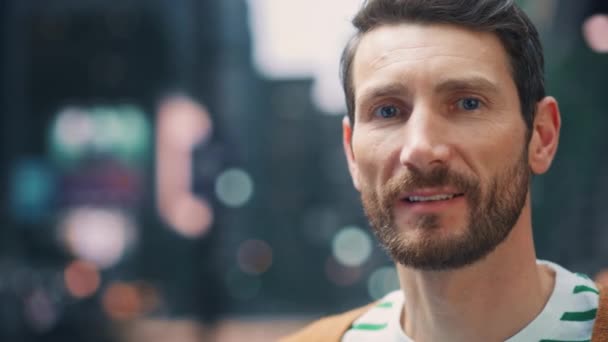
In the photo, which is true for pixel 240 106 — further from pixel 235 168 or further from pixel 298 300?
pixel 298 300

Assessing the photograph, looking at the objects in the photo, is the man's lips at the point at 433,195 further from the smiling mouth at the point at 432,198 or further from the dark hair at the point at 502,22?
the dark hair at the point at 502,22

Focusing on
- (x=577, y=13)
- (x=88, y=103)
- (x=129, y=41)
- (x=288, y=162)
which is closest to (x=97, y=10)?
(x=129, y=41)

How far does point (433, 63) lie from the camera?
4.60ft

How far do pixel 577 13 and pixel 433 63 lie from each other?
2374 mm

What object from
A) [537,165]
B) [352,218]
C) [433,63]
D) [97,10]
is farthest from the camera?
[97,10]

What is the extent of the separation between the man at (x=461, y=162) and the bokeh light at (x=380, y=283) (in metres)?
3.49

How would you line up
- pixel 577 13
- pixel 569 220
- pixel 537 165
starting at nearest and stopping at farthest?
pixel 537 165, pixel 577 13, pixel 569 220

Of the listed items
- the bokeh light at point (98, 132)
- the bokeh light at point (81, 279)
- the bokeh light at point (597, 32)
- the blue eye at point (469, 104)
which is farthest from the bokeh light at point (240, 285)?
the blue eye at point (469, 104)

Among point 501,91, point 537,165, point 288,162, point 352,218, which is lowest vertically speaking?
point 352,218

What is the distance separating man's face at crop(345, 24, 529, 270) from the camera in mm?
1358

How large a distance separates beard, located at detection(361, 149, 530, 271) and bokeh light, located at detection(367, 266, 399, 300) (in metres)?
3.58

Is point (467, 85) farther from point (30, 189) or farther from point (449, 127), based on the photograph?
point (30, 189)

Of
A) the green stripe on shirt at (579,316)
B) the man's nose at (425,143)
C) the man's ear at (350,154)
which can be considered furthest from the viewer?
the man's ear at (350,154)

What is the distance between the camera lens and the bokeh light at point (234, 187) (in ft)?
19.3
